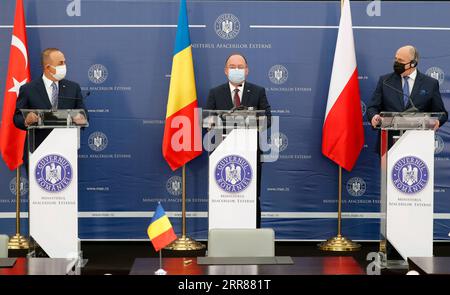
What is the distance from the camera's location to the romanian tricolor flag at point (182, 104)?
7422 mm

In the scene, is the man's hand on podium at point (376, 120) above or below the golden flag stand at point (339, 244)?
above

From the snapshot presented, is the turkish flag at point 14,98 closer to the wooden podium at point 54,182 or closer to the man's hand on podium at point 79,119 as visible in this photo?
the wooden podium at point 54,182

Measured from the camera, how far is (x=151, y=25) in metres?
7.79

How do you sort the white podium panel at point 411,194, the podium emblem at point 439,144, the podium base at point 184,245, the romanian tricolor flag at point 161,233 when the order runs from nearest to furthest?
the romanian tricolor flag at point 161,233
the white podium panel at point 411,194
the podium base at point 184,245
the podium emblem at point 439,144

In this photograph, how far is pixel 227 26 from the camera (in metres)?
7.79

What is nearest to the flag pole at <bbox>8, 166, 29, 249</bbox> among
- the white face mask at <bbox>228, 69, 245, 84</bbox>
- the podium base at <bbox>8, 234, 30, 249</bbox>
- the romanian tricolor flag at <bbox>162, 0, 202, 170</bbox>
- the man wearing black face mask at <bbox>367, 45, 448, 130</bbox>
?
the podium base at <bbox>8, 234, 30, 249</bbox>

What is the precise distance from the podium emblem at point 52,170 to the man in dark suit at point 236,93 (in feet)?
5.49

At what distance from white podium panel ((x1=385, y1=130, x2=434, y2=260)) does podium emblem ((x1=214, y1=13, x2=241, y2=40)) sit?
2.56 meters

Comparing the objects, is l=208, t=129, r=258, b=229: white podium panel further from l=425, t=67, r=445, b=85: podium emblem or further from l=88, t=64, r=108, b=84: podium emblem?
l=425, t=67, r=445, b=85: podium emblem

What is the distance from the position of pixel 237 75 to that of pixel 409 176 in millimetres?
1997

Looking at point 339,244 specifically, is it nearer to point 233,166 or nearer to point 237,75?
point 233,166

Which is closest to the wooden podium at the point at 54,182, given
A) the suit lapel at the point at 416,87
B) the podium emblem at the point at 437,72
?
the suit lapel at the point at 416,87

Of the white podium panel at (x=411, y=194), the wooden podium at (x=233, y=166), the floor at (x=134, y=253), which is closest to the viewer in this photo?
the white podium panel at (x=411, y=194)
